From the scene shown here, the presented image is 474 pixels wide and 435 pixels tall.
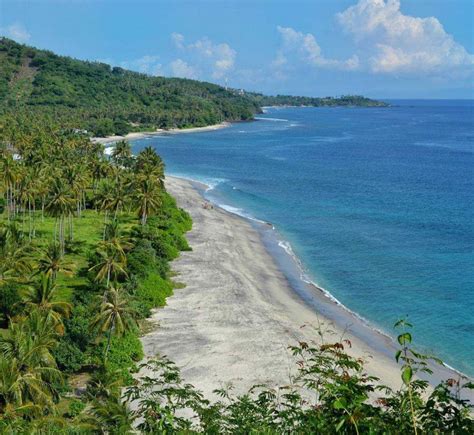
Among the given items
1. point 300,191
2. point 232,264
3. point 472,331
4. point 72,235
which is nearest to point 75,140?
point 300,191

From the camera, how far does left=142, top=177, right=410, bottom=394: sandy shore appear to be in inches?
1592

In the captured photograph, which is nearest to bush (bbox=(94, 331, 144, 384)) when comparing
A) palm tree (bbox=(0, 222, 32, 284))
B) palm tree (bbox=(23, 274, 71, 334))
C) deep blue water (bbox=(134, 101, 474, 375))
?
palm tree (bbox=(23, 274, 71, 334))

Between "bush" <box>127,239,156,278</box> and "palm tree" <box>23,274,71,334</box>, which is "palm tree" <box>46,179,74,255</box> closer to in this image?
"bush" <box>127,239,156,278</box>

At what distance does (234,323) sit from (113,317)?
1400 cm

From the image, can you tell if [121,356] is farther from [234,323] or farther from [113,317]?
[234,323]

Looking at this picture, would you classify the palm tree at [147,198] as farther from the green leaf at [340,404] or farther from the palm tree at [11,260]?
the green leaf at [340,404]

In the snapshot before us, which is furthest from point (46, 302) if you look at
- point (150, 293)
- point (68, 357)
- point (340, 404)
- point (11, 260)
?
point (340, 404)

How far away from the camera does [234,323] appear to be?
1941 inches

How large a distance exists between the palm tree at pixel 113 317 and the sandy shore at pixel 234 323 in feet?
12.0

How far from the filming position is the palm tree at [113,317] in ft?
126

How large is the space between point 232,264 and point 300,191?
177ft

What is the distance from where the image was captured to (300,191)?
11806cm

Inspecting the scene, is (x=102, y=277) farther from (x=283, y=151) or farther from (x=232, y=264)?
(x=283, y=151)

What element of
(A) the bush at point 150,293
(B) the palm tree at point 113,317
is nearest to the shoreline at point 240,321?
(A) the bush at point 150,293
